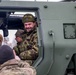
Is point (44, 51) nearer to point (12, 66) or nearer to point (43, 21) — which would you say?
point (43, 21)

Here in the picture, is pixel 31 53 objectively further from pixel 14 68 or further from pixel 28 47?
pixel 14 68

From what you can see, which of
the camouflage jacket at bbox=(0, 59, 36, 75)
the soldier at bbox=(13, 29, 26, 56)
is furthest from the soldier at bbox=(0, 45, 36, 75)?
the soldier at bbox=(13, 29, 26, 56)

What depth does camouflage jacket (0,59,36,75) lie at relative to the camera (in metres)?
2.43

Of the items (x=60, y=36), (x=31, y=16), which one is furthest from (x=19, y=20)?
(x=60, y=36)

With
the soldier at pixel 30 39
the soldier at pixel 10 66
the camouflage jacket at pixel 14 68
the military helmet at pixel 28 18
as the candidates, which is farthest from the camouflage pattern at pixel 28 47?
the camouflage jacket at pixel 14 68

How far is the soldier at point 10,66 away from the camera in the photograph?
8.02 feet

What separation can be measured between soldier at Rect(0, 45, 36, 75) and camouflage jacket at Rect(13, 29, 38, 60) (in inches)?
51.7

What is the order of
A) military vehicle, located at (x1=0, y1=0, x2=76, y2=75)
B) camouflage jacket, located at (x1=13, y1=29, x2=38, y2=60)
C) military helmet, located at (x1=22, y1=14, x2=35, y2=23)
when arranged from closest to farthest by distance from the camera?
military vehicle, located at (x1=0, y1=0, x2=76, y2=75) < camouflage jacket, located at (x1=13, y1=29, x2=38, y2=60) < military helmet, located at (x1=22, y1=14, x2=35, y2=23)

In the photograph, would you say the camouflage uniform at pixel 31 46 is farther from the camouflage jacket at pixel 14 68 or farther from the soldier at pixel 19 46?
the camouflage jacket at pixel 14 68

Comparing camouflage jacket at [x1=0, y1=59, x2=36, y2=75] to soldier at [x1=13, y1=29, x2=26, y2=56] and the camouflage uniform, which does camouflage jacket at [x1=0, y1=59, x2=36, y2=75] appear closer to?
the camouflage uniform

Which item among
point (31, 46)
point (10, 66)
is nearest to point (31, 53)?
point (31, 46)

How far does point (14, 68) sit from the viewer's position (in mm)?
2496

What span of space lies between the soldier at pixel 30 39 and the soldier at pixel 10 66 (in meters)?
1.32

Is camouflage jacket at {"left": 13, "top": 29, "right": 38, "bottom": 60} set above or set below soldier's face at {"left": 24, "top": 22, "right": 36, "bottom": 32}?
below
